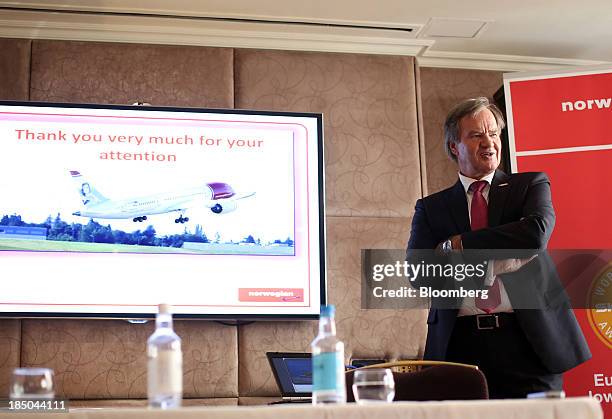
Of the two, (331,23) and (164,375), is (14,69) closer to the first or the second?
(331,23)

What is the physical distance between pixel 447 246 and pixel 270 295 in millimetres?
888

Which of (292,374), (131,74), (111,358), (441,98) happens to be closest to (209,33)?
(131,74)

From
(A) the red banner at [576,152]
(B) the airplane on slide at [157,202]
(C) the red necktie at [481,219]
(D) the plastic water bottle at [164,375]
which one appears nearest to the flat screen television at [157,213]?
(B) the airplane on slide at [157,202]

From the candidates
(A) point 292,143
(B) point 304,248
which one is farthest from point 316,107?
(B) point 304,248

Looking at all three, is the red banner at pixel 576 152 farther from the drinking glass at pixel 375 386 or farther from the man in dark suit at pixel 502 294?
the drinking glass at pixel 375 386

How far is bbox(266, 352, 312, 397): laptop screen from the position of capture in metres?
3.41

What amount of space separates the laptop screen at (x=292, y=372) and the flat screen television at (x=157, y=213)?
250 millimetres

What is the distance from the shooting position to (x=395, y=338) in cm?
397

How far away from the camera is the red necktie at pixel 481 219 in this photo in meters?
3.13

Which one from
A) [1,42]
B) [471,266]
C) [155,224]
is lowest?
[471,266]

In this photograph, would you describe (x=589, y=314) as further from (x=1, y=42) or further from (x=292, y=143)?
(x=1, y=42)

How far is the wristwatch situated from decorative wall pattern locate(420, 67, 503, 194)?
39.3 inches

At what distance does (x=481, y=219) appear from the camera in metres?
3.42

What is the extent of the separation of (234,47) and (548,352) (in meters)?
2.10
